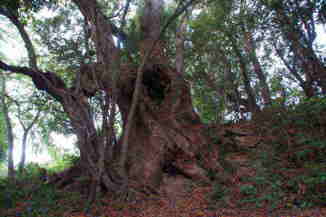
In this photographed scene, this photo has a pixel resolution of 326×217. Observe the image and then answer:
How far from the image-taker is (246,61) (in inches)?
512

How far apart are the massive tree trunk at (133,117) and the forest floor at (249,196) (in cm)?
65

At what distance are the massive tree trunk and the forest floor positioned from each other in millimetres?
650

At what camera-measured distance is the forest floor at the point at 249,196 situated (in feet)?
16.2

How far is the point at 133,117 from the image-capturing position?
26.2 ft

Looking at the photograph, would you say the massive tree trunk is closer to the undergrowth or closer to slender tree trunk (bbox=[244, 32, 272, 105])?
the undergrowth

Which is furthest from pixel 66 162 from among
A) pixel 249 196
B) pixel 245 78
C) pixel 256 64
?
pixel 249 196

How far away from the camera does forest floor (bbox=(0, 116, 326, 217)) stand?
4.93 meters

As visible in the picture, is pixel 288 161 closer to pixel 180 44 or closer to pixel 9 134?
pixel 180 44

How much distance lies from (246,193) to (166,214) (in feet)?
6.26

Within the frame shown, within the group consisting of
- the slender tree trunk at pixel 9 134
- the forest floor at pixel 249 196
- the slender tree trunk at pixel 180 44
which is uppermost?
the slender tree trunk at pixel 180 44

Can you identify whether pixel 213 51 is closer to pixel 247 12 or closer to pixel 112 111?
pixel 247 12

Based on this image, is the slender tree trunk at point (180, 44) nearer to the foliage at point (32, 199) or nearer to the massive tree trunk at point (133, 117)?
the massive tree trunk at point (133, 117)

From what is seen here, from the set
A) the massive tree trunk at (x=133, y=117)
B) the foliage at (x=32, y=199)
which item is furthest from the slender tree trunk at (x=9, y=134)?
the massive tree trunk at (x=133, y=117)

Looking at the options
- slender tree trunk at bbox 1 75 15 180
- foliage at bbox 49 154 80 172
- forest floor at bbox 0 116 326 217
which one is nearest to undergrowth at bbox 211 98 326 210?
forest floor at bbox 0 116 326 217
